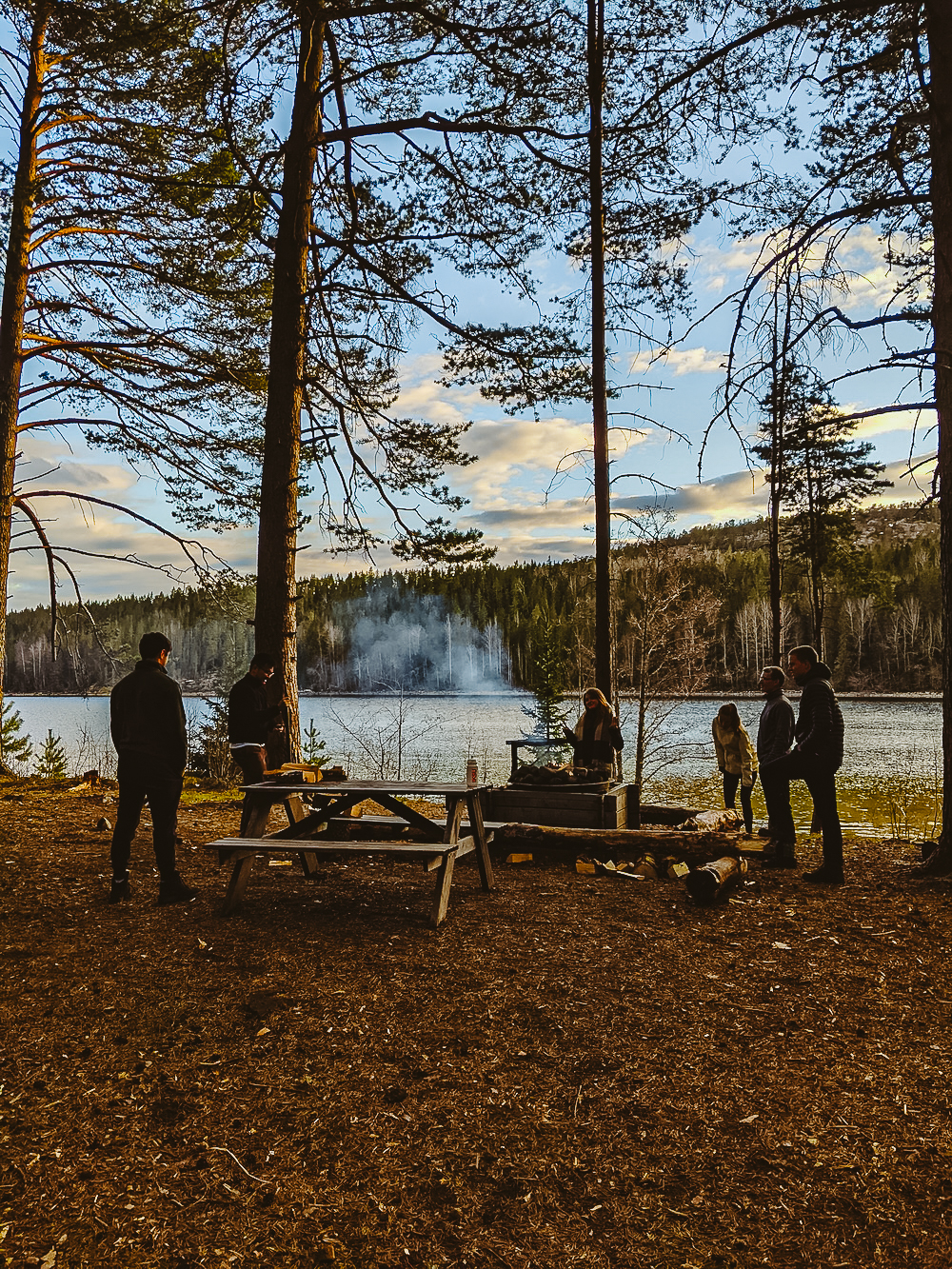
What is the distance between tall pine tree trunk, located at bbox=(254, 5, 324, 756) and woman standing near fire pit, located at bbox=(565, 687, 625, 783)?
2.99 m

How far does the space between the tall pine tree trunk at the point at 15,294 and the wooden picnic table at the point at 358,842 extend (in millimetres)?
7510

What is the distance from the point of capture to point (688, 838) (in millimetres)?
6301

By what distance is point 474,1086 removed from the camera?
3.06 metres

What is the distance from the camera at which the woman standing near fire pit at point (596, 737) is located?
334 inches

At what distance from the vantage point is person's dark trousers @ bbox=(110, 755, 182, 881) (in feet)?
17.3

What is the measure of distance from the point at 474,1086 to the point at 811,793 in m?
4.16

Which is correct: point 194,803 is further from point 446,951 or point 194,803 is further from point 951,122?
point 951,122

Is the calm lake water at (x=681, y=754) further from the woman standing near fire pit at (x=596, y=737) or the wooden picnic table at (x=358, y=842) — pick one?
the wooden picnic table at (x=358, y=842)

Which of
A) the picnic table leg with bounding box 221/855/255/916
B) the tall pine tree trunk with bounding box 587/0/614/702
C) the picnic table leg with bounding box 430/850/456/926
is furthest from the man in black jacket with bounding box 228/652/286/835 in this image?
the tall pine tree trunk with bounding box 587/0/614/702

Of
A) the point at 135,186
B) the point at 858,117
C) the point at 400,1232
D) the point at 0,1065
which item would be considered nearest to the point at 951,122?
the point at 858,117

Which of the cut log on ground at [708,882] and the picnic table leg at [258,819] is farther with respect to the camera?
the picnic table leg at [258,819]

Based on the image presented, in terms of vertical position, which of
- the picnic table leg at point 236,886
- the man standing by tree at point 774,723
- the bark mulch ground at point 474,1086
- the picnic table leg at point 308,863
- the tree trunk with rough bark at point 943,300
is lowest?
the bark mulch ground at point 474,1086

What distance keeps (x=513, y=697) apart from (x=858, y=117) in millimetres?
58753

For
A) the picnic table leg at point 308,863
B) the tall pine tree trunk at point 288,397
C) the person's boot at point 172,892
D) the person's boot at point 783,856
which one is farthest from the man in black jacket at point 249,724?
the person's boot at point 783,856
